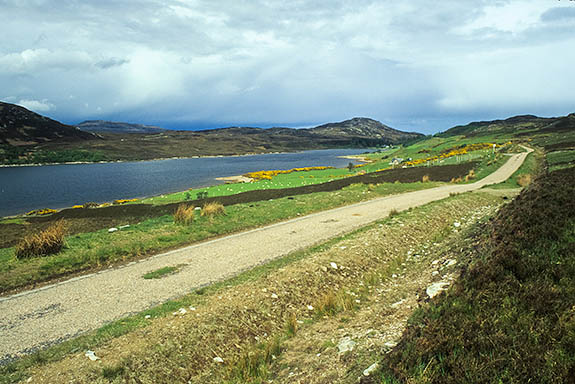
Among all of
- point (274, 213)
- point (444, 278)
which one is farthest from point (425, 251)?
point (274, 213)

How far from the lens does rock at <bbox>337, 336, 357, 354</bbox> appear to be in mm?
6164

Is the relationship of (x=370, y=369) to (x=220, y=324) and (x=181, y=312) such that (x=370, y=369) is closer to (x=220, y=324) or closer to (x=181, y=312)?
(x=220, y=324)

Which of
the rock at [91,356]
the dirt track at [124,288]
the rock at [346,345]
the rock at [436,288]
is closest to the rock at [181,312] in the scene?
the dirt track at [124,288]

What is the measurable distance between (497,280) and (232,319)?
230 inches

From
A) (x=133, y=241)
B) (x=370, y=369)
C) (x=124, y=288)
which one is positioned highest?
(x=370, y=369)

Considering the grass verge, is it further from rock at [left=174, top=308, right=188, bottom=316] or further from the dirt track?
the dirt track

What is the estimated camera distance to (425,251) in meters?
13.4

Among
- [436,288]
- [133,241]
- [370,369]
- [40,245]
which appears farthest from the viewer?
[133,241]

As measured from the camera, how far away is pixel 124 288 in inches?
395

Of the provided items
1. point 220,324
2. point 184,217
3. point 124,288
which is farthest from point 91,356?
point 184,217

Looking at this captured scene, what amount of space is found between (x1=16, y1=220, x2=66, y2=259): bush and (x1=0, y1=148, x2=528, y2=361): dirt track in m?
3.20

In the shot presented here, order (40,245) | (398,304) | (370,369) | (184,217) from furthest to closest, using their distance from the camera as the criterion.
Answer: (184,217)
(40,245)
(398,304)
(370,369)

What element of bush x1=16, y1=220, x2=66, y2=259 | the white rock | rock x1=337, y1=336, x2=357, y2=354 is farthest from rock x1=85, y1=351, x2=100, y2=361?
bush x1=16, y1=220, x2=66, y2=259

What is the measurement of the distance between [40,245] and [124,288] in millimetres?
5570
